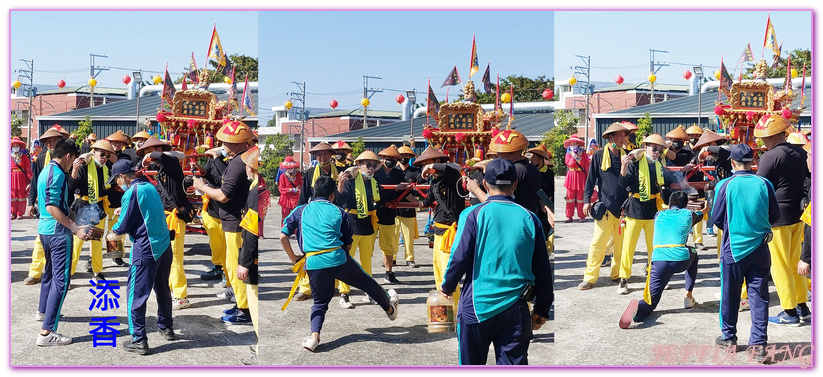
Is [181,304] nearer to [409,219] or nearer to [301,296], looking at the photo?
[301,296]

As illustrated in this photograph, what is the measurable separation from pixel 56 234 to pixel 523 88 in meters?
3.97

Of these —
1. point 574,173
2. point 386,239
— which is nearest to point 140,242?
point 386,239

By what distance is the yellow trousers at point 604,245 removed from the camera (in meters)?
6.50

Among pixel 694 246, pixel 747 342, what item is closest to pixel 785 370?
pixel 747 342

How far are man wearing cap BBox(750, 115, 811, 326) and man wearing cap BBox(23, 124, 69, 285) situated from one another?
230 inches

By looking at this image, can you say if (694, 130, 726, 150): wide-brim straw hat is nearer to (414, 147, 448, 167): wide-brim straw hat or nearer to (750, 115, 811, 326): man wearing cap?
(750, 115, 811, 326): man wearing cap

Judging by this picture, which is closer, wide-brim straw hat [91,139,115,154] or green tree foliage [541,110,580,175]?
green tree foliage [541,110,580,175]

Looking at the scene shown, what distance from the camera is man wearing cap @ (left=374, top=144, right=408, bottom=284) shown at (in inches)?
272

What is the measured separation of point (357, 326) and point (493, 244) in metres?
2.42

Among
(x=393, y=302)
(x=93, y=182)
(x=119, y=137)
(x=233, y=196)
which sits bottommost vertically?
(x=393, y=302)

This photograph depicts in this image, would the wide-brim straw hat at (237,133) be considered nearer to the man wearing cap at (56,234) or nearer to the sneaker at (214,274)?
the man wearing cap at (56,234)

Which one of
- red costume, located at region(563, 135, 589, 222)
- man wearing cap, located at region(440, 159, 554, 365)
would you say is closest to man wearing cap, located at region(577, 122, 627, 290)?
Answer: red costume, located at region(563, 135, 589, 222)

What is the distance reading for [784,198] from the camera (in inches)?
237

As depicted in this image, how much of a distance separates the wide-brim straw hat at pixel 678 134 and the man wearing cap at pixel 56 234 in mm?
4659
